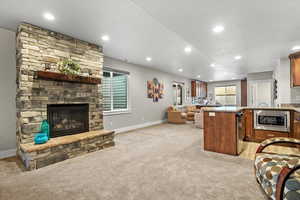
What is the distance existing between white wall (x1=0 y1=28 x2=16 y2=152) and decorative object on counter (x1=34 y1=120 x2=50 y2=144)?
32.8 inches

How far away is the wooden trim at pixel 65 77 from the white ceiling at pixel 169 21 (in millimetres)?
930

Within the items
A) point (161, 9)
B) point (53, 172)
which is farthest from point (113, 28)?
point (53, 172)

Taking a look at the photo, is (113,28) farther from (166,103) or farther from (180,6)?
(166,103)

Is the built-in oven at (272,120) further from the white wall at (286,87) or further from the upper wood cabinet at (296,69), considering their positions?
the white wall at (286,87)

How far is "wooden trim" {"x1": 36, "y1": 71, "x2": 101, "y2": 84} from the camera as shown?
2.90 m

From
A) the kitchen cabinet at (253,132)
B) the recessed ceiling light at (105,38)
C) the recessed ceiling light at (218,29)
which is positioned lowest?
the kitchen cabinet at (253,132)

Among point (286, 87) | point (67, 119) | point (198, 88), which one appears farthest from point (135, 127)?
point (198, 88)

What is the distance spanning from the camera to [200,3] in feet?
7.17

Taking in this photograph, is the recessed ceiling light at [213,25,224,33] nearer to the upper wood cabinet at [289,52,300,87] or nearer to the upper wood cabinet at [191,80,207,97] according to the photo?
the upper wood cabinet at [289,52,300,87]

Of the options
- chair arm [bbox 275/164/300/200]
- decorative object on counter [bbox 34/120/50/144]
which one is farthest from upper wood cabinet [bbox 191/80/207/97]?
chair arm [bbox 275/164/300/200]

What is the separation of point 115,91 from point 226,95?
922 cm

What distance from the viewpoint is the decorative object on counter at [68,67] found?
10.6ft

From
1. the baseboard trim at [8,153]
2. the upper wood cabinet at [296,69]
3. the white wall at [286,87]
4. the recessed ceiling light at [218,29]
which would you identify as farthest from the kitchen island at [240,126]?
the baseboard trim at [8,153]

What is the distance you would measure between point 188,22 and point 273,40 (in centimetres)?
240
